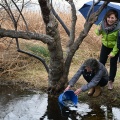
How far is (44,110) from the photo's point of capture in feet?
15.7

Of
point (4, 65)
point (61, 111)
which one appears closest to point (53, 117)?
point (61, 111)

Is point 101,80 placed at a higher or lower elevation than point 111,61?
lower

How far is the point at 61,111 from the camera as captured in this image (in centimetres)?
475

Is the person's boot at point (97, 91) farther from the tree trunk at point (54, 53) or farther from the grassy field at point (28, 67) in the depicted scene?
the tree trunk at point (54, 53)

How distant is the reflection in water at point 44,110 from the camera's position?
452 cm

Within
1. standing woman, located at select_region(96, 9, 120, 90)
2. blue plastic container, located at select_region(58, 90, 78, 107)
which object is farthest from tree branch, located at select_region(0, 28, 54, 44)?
standing woman, located at select_region(96, 9, 120, 90)

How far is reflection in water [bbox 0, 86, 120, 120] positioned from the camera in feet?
14.8

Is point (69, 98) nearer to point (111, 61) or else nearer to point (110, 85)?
point (110, 85)

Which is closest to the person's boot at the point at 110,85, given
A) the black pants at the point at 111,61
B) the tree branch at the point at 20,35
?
the black pants at the point at 111,61

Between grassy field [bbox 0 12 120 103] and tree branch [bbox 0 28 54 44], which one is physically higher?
tree branch [bbox 0 28 54 44]

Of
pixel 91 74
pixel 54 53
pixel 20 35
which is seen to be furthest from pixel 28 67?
pixel 20 35

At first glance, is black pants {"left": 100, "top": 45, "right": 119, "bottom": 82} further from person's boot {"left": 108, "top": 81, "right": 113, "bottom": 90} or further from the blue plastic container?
the blue plastic container

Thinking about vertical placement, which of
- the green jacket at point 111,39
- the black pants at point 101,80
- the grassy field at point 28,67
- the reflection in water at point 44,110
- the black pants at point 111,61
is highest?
the green jacket at point 111,39

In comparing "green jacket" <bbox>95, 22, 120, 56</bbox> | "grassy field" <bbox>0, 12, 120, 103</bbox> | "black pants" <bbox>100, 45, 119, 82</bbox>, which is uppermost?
"green jacket" <bbox>95, 22, 120, 56</bbox>
